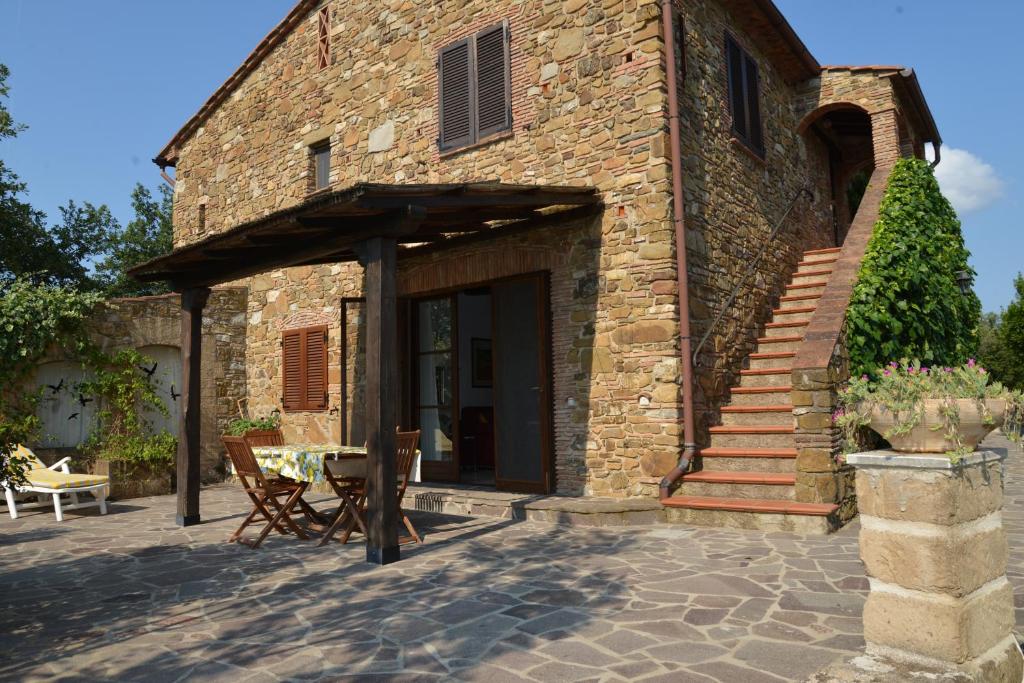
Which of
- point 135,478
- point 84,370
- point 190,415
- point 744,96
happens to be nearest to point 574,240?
point 744,96

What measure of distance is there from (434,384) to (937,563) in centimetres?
653

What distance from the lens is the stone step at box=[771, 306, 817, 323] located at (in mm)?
8031

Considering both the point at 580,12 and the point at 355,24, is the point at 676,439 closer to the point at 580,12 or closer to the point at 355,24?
the point at 580,12

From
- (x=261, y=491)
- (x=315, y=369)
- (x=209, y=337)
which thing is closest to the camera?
(x=261, y=491)

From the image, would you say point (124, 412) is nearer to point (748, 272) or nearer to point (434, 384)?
point (434, 384)

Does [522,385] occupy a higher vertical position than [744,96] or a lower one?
lower

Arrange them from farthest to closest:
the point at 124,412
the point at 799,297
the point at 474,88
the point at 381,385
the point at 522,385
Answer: the point at 124,412 < the point at 799,297 < the point at 474,88 < the point at 522,385 < the point at 381,385

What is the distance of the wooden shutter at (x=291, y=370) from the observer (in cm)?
979

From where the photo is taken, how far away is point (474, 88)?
25.7 ft

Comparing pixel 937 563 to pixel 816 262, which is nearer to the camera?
pixel 937 563

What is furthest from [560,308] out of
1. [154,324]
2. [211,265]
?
[154,324]

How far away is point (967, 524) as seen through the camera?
2.61 m

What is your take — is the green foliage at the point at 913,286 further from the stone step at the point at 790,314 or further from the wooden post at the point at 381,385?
the wooden post at the point at 381,385

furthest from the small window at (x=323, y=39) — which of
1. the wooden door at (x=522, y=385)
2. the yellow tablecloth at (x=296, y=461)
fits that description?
the yellow tablecloth at (x=296, y=461)
